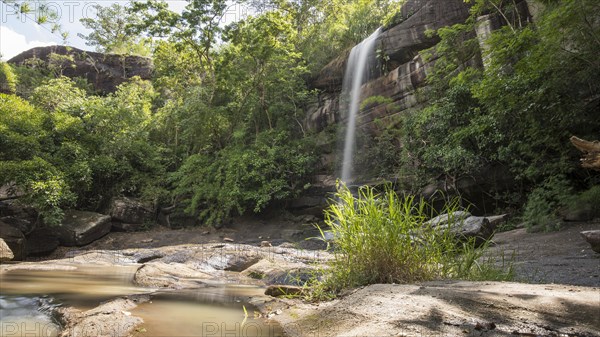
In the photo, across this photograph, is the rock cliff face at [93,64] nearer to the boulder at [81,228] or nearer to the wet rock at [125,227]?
the wet rock at [125,227]

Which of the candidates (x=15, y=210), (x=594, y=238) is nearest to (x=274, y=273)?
(x=594, y=238)

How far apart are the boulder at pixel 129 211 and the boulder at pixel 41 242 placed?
329 cm

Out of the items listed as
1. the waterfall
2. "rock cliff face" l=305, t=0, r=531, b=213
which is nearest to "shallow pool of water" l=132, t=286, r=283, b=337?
"rock cliff face" l=305, t=0, r=531, b=213

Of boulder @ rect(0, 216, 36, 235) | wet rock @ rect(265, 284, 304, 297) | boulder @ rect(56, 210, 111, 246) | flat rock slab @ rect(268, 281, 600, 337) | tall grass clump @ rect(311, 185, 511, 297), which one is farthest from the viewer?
boulder @ rect(56, 210, 111, 246)

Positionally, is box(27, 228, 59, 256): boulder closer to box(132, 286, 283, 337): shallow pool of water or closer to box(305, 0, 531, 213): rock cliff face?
Answer: box(132, 286, 283, 337): shallow pool of water

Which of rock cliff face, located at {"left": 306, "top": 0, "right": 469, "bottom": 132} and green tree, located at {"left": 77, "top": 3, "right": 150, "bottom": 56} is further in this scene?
green tree, located at {"left": 77, "top": 3, "right": 150, "bottom": 56}

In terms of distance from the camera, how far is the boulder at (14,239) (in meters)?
11.0

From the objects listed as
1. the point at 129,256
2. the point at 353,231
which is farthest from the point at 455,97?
the point at 129,256

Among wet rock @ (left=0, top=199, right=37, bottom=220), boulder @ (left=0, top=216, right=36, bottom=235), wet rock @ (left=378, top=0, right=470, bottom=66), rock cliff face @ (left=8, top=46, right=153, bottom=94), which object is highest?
rock cliff face @ (left=8, top=46, right=153, bottom=94)

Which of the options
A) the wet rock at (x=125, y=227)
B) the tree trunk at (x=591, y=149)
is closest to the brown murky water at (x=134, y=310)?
the tree trunk at (x=591, y=149)

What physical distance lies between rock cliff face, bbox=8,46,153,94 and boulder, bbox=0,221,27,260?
2029 centimetres

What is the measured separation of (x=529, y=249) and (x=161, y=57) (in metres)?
20.0

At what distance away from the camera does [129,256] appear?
9.77 m

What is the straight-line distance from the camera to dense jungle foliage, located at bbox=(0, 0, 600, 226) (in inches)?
365
